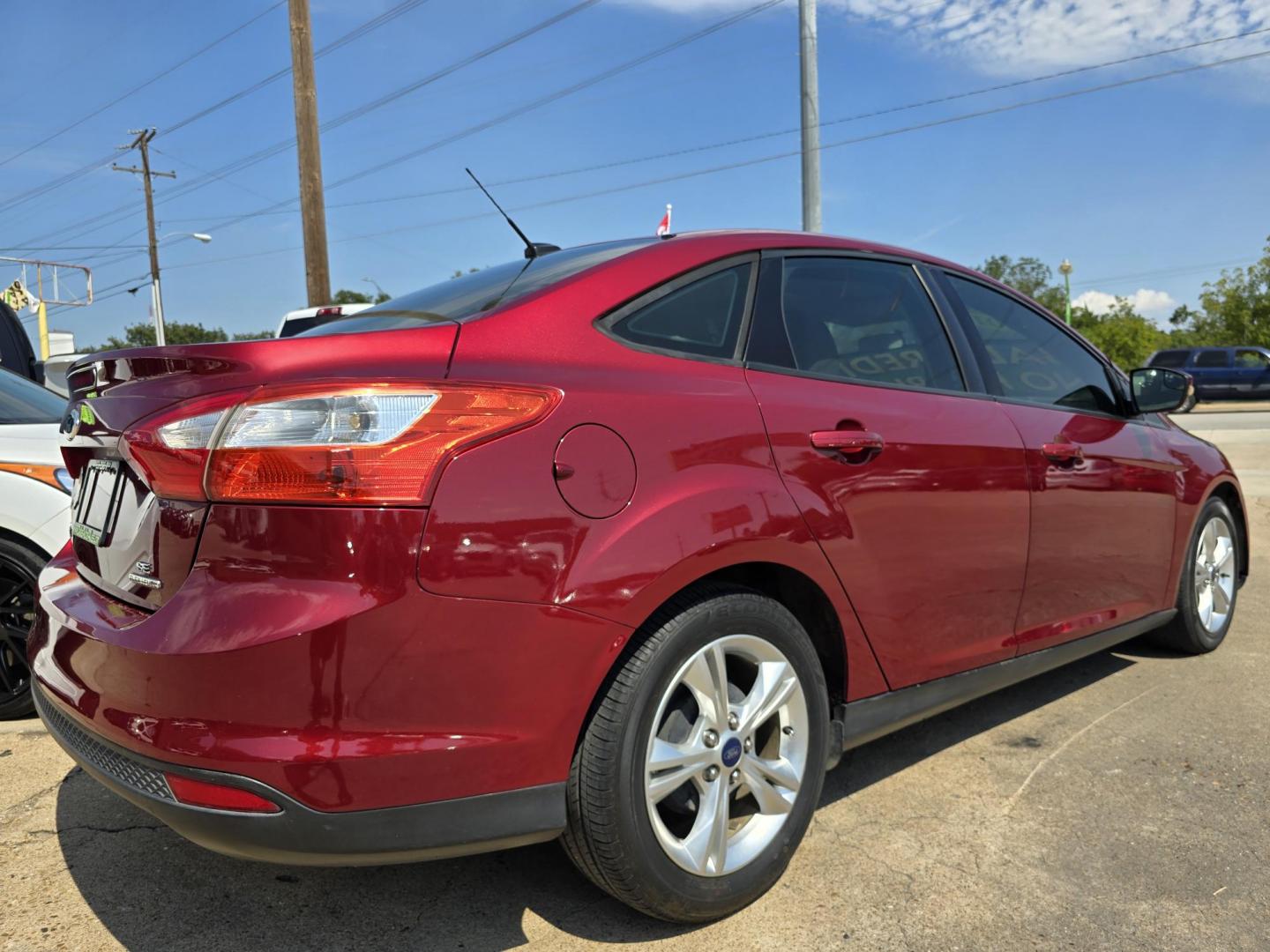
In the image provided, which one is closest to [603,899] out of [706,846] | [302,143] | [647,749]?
[706,846]

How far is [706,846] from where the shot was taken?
7.01 feet

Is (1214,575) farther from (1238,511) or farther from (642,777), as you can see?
(642,777)

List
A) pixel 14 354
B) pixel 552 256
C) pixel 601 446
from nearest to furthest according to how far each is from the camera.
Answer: pixel 601 446, pixel 552 256, pixel 14 354

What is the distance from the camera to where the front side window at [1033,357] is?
3238mm

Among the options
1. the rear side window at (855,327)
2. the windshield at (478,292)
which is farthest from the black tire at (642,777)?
the windshield at (478,292)

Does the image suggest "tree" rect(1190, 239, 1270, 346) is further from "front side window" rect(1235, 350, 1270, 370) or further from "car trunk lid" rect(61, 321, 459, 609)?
"car trunk lid" rect(61, 321, 459, 609)

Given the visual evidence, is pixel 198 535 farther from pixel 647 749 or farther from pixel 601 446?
pixel 647 749

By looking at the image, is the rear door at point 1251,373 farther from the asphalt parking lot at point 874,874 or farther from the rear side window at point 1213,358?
the asphalt parking lot at point 874,874

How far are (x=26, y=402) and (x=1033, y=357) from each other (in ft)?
13.6

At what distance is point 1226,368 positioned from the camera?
2644 centimetres

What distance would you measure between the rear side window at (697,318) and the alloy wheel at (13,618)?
2.69m

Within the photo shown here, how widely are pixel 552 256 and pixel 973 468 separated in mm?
1365

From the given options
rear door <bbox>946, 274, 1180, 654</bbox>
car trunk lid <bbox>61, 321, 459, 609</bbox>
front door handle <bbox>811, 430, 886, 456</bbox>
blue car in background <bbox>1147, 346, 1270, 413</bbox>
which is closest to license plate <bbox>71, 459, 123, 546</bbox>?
car trunk lid <bbox>61, 321, 459, 609</bbox>

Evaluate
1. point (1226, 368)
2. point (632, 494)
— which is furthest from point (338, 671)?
point (1226, 368)
